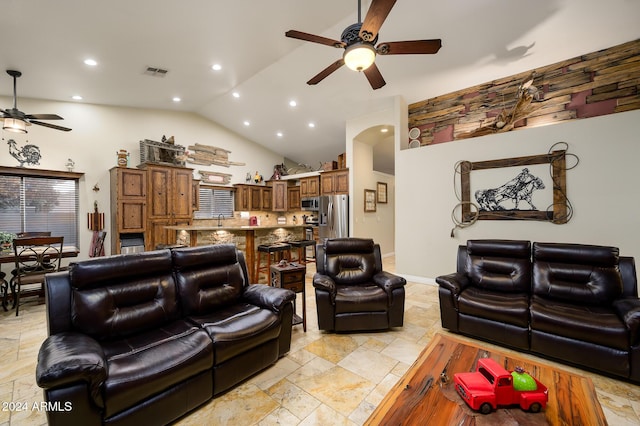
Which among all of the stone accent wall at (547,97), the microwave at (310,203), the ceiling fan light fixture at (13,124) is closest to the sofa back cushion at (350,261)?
the stone accent wall at (547,97)

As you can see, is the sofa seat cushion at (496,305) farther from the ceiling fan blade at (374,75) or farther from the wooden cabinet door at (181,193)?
the wooden cabinet door at (181,193)

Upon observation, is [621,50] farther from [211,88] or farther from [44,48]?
[44,48]

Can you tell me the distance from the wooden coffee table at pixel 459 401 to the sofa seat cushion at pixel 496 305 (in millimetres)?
971

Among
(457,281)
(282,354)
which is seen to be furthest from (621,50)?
(282,354)

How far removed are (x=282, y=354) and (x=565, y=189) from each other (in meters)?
4.38

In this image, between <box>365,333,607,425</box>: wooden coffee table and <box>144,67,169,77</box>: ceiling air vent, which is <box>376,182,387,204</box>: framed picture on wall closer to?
<box>144,67,169,77</box>: ceiling air vent

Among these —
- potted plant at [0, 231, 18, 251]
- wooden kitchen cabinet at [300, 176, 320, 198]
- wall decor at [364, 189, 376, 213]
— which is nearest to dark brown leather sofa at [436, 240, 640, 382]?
wall decor at [364, 189, 376, 213]

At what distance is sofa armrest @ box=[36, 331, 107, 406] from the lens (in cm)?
132

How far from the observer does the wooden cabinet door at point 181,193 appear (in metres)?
6.17

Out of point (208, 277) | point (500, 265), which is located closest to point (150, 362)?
point (208, 277)

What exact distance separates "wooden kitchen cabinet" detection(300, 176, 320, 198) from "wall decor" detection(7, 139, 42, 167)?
18.9ft

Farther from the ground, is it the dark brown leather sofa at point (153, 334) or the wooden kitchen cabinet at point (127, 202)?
the wooden kitchen cabinet at point (127, 202)

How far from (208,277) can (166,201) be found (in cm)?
437

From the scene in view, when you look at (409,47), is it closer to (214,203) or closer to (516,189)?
(516,189)
